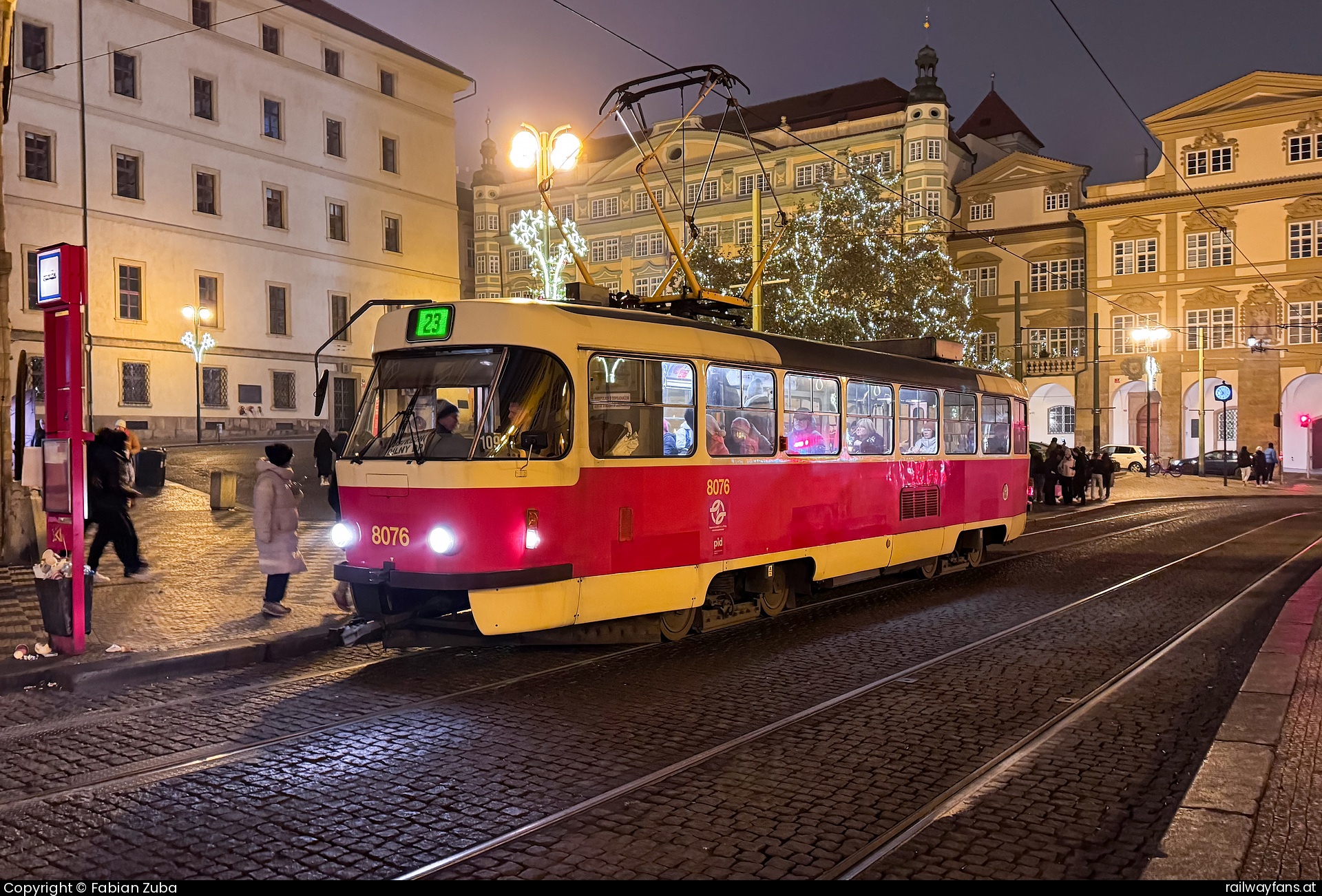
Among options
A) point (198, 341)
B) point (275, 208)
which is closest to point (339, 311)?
point (275, 208)

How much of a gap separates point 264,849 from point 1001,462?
1356 cm

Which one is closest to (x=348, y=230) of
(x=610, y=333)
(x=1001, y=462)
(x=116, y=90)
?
(x=116, y=90)

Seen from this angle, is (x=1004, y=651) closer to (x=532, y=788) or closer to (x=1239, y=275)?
(x=532, y=788)

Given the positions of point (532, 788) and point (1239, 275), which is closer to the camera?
point (532, 788)

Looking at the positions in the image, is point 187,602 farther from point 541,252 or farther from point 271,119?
point 271,119

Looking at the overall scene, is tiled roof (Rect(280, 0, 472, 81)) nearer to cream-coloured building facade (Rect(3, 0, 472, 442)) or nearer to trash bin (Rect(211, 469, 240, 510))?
cream-coloured building facade (Rect(3, 0, 472, 442))

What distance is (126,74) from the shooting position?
4062cm

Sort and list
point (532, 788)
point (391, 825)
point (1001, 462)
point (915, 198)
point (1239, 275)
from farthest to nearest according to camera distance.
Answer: point (915, 198), point (1239, 275), point (1001, 462), point (532, 788), point (391, 825)

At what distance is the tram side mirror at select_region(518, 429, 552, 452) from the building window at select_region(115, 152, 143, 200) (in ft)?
126

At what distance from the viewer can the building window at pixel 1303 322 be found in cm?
5488

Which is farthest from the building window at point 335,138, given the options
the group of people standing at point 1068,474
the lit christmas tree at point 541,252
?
the group of people standing at point 1068,474

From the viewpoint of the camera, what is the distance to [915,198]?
209ft

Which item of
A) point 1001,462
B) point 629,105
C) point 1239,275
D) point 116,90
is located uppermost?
point 116,90

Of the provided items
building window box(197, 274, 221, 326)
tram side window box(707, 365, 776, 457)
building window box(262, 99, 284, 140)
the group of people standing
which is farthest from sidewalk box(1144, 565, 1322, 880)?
building window box(262, 99, 284, 140)
